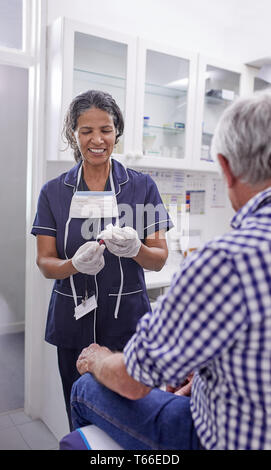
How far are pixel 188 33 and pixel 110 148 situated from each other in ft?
5.52

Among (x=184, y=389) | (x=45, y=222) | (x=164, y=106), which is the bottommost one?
(x=184, y=389)

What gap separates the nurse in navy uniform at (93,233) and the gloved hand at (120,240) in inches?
3.2

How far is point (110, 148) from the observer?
1662mm

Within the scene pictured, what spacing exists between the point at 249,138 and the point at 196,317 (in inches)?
14.9

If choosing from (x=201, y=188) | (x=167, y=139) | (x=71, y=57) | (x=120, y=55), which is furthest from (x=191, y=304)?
(x=201, y=188)

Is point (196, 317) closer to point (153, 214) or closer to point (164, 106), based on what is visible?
point (153, 214)

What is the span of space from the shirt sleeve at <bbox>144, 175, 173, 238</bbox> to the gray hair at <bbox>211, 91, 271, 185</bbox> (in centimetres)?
80

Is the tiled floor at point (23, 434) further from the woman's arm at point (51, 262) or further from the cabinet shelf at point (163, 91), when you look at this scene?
the cabinet shelf at point (163, 91)

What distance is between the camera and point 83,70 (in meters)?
2.14

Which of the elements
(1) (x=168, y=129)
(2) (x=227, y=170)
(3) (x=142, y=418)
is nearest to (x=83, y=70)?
(1) (x=168, y=129)

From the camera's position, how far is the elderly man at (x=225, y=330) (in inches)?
29.2

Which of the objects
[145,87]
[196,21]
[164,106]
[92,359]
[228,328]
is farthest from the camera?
[196,21]

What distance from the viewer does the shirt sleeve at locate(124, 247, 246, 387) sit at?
2.44ft

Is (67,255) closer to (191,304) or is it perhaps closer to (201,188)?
(191,304)
